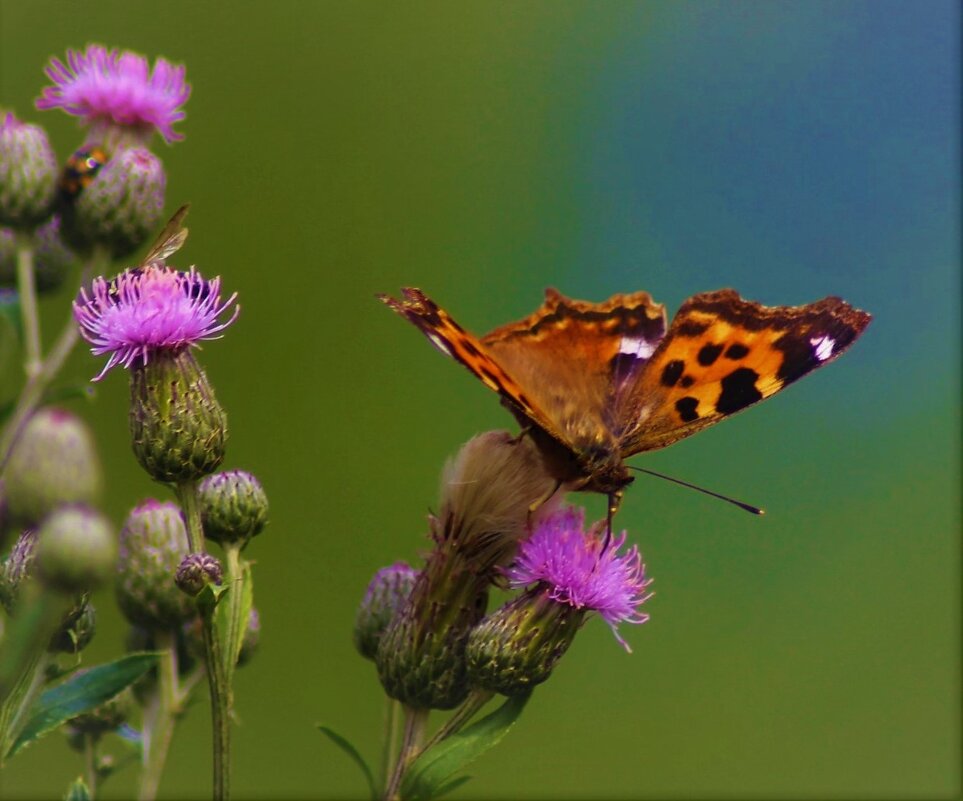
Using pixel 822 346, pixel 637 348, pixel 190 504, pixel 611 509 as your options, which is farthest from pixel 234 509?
pixel 822 346

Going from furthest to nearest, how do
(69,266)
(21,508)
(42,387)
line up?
1. (69,266)
2. (42,387)
3. (21,508)

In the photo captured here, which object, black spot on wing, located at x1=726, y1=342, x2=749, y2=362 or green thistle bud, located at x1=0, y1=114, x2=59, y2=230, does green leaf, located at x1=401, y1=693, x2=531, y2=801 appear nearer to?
black spot on wing, located at x1=726, y1=342, x2=749, y2=362

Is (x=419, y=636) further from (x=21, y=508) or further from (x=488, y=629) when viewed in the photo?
(x=21, y=508)

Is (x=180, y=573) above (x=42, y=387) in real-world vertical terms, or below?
below

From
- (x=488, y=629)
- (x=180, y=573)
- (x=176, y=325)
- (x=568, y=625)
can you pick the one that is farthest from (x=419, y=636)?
(x=176, y=325)

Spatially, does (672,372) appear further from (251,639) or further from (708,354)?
(251,639)
